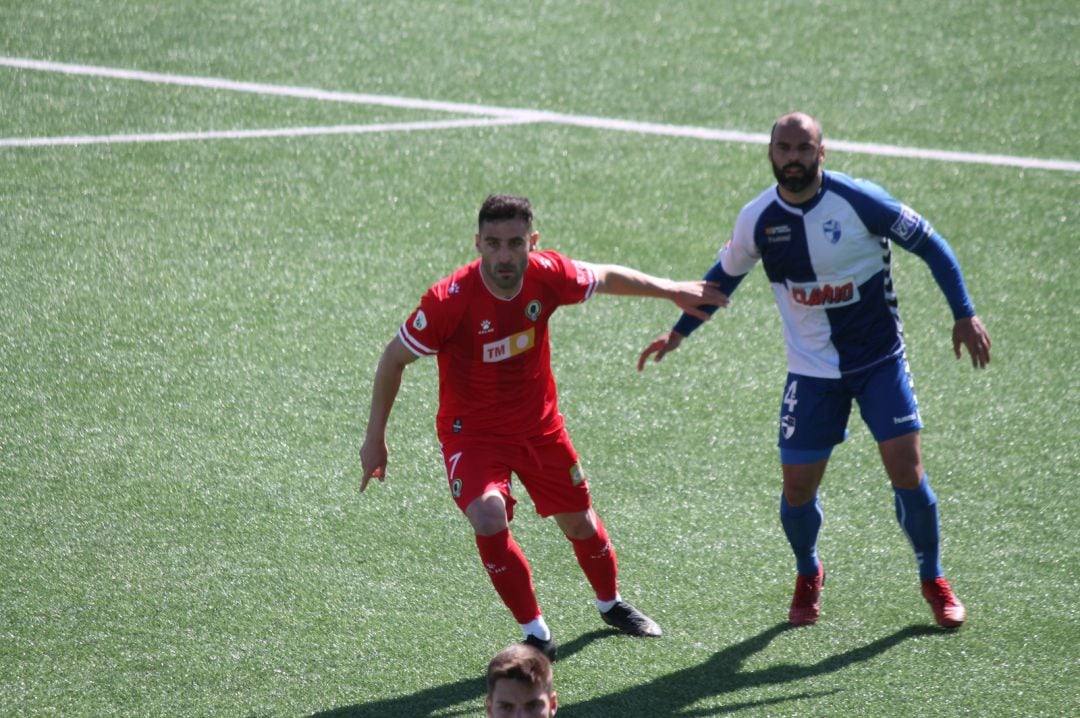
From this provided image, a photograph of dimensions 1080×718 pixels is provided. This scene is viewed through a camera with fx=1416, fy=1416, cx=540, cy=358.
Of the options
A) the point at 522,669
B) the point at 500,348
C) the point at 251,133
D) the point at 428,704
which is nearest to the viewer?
the point at 522,669

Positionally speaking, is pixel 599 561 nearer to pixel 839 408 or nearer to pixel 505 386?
pixel 505 386

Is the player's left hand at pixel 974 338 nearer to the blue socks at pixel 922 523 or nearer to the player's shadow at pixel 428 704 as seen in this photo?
the blue socks at pixel 922 523

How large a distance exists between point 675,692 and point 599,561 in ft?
2.26

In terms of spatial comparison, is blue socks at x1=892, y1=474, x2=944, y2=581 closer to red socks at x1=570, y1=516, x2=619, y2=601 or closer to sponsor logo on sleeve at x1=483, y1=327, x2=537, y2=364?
red socks at x1=570, y1=516, x2=619, y2=601

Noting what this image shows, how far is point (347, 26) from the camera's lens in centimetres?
1395

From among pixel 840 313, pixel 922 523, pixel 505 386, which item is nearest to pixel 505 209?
pixel 505 386

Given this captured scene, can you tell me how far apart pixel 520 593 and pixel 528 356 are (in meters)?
1.01

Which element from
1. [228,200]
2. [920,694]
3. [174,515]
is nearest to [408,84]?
[228,200]

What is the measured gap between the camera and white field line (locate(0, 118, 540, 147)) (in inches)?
468

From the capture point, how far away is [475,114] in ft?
41.4

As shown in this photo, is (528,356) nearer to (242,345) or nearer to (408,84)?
(242,345)

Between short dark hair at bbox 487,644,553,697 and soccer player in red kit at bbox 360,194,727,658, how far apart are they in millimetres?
1834

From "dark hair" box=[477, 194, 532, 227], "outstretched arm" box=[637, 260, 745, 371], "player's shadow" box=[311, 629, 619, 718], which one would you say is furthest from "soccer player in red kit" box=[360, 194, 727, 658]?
"player's shadow" box=[311, 629, 619, 718]

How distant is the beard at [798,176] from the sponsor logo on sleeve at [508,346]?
4.10 feet
